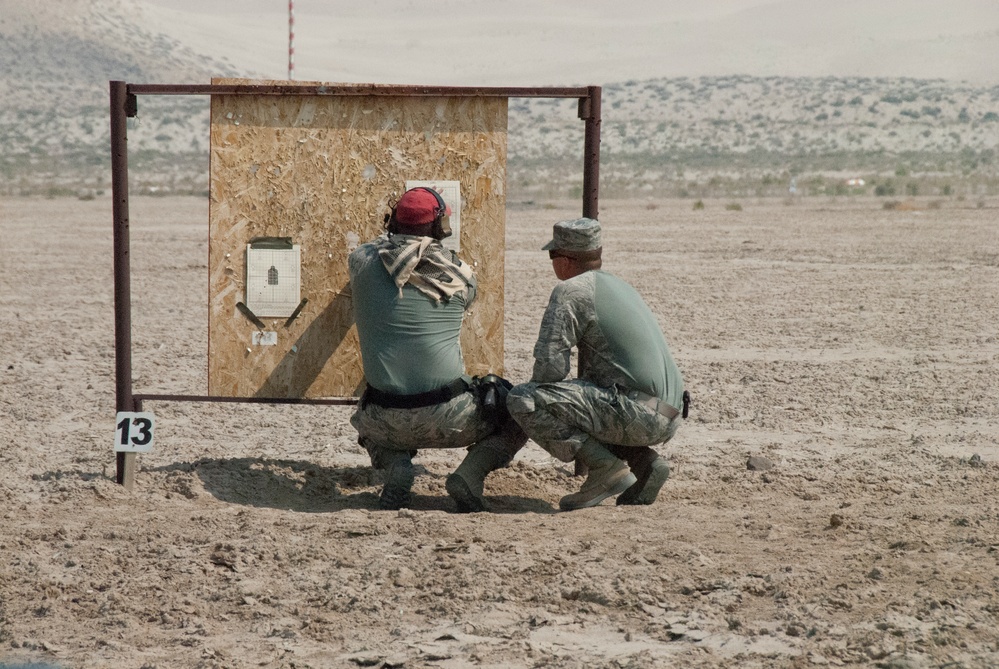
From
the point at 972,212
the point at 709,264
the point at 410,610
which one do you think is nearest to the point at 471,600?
the point at 410,610

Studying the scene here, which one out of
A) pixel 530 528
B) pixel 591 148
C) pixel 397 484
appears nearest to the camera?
pixel 530 528

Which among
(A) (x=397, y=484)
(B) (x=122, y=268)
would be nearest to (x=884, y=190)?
(A) (x=397, y=484)

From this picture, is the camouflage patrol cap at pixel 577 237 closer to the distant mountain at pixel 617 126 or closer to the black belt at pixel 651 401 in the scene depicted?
the black belt at pixel 651 401

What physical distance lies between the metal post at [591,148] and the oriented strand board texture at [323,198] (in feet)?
1.45

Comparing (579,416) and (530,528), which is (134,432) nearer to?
(530,528)

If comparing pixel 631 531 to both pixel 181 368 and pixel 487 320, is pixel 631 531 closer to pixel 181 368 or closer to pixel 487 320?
pixel 487 320

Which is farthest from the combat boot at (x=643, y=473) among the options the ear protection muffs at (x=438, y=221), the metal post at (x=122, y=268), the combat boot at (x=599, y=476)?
the metal post at (x=122, y=268)

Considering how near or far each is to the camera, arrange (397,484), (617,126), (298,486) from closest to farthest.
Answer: (397,484), (298,486), (617,126)

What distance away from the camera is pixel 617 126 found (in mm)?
66125

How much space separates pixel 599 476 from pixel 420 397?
0.97m

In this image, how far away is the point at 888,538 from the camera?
223 inches

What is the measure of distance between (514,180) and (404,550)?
39.7 metres

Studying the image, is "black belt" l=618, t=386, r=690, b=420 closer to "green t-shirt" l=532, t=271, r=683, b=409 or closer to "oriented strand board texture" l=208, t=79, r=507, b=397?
"green t-shirt" l=532, t=271, r=683, b=409

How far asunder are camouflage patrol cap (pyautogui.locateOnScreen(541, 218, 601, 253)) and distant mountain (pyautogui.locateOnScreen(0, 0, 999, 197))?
100 feet
